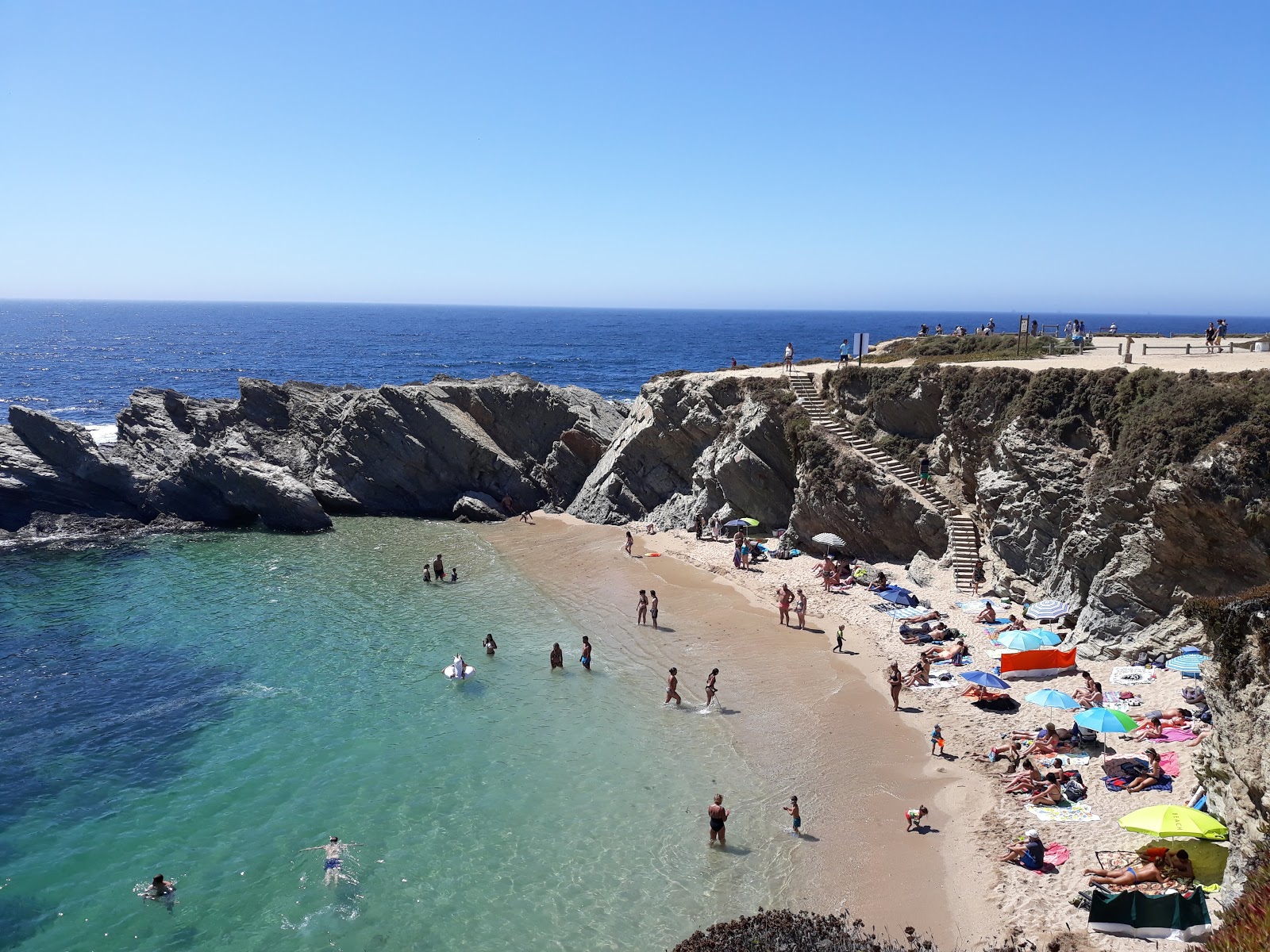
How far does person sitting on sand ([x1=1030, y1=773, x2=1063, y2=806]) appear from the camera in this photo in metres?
16.1

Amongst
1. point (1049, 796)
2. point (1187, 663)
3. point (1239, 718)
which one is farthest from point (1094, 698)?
point (1239, 718)

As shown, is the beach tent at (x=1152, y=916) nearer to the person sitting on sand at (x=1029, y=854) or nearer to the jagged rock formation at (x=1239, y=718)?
the jagged rock formation at (x=1239, y=718)

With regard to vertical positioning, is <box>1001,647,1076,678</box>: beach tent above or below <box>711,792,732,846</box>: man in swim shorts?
above

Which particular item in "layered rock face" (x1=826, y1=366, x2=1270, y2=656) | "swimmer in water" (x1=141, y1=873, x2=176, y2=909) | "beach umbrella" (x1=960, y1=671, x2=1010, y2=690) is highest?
"layered rock face" (x1=826, y1=366, x2=1270, y2=656)

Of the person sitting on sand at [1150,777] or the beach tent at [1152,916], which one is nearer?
the beach tent at [1152,916]

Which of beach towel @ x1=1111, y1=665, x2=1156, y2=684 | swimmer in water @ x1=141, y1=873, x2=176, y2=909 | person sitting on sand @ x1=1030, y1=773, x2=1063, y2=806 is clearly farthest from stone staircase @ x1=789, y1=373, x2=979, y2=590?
swimmer in water @ x1=141, y1=873, x2=176, y2=909

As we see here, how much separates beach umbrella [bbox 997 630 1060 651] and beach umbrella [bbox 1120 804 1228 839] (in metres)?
7.97

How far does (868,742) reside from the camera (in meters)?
19.3

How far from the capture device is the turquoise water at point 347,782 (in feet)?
46.2

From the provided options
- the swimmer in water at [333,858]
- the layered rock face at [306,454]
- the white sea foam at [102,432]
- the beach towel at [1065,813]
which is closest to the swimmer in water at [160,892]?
the swimmer in water at [333,858]

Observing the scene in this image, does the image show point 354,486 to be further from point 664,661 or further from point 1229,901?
point 1229,901

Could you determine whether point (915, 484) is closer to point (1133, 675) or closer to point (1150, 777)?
point (1133, 675)

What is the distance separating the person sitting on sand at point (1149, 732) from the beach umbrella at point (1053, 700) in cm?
139

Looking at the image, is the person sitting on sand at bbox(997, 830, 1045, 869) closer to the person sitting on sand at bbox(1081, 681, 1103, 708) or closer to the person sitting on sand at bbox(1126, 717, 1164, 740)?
the person sitting on sand at bbox(1126, 717, 1164, 740)
